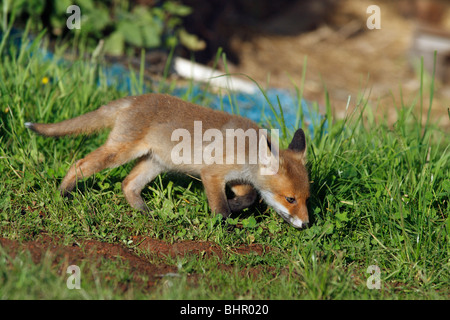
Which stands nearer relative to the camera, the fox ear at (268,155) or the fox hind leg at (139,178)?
the fox ear at (268,155)

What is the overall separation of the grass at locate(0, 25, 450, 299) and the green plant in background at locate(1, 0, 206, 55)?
233 cm

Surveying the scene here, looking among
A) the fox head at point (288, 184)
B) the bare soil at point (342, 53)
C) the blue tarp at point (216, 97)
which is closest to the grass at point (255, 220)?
the fox head at point (288, 184)

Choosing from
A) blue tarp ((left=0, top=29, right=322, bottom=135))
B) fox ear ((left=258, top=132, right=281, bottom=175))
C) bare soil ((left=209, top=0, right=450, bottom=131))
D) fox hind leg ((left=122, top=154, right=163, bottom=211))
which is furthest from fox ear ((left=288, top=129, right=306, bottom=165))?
bare soil ((left=209, top=0, right=450, bottom=131))

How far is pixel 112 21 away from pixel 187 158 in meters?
4.56

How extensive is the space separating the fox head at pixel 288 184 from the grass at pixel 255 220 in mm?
186

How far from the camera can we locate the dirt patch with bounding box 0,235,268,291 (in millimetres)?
4199

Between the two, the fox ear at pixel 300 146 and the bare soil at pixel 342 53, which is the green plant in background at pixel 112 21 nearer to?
the bare soil at pixel 342 53

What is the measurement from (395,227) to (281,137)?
1801 mm

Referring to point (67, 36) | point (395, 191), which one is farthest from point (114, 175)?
point (67, 36)

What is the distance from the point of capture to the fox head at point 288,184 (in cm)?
504

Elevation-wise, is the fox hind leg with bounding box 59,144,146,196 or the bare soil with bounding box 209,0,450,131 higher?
the fox hind leg with bounding box 59,144,146,196

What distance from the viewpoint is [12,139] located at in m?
5.80

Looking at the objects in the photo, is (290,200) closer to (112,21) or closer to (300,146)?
(300,146)

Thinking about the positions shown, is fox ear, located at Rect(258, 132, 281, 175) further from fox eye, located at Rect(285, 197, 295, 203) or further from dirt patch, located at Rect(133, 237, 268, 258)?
dirt patch, located at Rect(133, 237, 268, 258)
